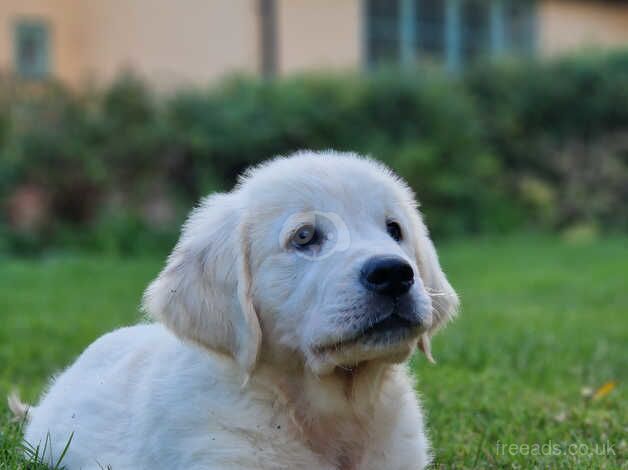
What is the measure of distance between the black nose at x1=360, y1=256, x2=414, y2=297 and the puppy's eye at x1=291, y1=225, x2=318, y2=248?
335 mm

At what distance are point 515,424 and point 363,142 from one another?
11.3 metres

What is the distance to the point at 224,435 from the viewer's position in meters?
3.21

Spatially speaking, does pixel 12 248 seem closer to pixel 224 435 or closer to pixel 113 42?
pixel 113 42

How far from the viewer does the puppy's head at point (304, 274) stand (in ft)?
10.4

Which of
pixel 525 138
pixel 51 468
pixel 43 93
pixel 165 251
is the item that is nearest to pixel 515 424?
pixel 51 468

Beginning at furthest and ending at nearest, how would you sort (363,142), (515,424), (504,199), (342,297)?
(504,199) → (363,142) → (515,424) → (342,297)

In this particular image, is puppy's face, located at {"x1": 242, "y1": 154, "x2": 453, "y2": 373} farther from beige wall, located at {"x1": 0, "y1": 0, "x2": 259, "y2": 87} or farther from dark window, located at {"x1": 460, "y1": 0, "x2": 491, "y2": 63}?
dark window, located at {"x1": 460, "y1": 0, "x2": 491, "y2": 63}

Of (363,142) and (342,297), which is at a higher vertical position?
(342,297)

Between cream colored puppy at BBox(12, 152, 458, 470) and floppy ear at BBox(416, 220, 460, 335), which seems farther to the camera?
floppy ear at BBox(416, 220, 460, 335)

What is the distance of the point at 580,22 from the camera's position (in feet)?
79.4

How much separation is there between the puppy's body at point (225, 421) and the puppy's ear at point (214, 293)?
0.32ft

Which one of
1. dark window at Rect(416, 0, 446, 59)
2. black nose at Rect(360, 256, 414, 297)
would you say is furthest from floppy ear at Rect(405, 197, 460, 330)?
dark window at Rect(416, 0, 446, 59)

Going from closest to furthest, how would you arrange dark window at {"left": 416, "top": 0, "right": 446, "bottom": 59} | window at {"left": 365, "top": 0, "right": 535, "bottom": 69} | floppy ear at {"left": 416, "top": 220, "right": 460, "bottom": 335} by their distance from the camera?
floppy ear at {"left": 416, "top": 220, "right": 460, "bottom": 335}, window at {"left": 365, "top": 0, "right": 535, "bottom": 69}, dark window at {"left": 416, "top": 0, "right": 446, "bottom": 59}

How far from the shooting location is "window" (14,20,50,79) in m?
19.3
